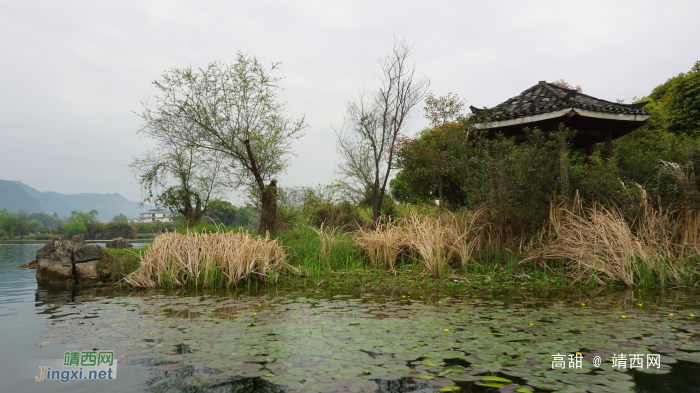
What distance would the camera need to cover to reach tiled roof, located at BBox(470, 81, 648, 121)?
7816 millimetres

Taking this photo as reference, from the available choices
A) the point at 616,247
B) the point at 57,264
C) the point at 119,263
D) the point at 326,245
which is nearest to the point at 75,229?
the point at 57,264

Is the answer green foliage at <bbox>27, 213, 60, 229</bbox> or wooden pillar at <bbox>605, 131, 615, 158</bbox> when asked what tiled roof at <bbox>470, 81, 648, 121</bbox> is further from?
green foliage at <bbox>27, 213, 60, 229</bbox>

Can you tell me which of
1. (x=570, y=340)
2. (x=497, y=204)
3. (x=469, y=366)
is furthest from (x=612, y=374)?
(x=497, y=204)

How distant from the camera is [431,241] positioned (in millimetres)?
6992

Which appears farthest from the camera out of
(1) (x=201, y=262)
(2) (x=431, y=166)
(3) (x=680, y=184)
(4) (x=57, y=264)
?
(2) (x=431, y=166)

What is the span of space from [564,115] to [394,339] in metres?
6.79

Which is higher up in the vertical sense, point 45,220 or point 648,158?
point 648,158

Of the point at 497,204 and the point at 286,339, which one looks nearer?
the point at 286,339

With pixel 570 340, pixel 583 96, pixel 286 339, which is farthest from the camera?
pixel 583 96

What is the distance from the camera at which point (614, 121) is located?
27.0ft

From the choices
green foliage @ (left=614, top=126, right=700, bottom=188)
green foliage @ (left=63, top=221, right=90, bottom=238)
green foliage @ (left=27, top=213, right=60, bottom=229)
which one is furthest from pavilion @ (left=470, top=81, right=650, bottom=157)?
green foliage @ (left=27, top=213, right=60, bottom=229)

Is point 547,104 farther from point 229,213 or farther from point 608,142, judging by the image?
point 229,213

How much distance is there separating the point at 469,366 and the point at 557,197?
5.48 metres

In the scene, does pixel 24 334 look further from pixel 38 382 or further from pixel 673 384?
pixel 673 384
